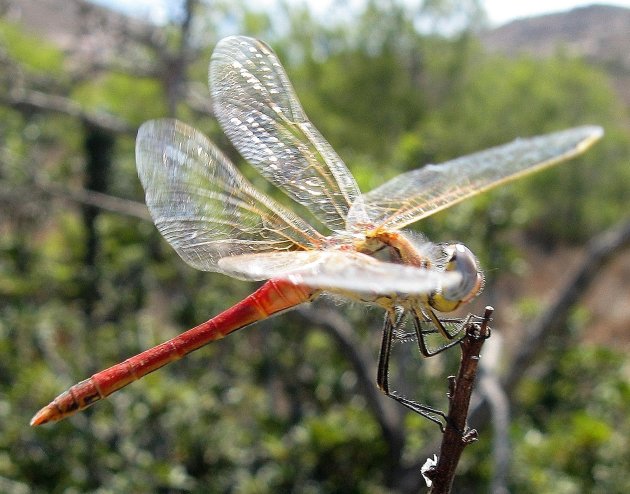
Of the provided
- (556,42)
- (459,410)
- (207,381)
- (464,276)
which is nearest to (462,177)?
(464,276)

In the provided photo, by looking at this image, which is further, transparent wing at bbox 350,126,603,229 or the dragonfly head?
transparent wing at bbox 350,126,603,229

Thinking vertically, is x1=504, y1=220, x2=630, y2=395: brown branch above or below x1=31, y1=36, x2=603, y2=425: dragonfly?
below

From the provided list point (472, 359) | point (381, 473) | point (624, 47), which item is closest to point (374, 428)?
point (381, 473)

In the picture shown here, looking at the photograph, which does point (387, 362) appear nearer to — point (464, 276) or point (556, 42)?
point (464, 276)

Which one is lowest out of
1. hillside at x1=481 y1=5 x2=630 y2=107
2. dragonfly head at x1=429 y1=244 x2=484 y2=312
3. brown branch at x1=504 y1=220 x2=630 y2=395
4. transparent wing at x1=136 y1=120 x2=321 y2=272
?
hillside at x1=481 y1=5 x2=630 y2=107

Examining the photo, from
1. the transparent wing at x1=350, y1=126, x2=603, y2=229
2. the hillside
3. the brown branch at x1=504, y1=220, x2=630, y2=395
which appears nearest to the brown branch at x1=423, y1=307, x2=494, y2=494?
the transparent wing at x1=350, y1=126, x2=603, y2=229

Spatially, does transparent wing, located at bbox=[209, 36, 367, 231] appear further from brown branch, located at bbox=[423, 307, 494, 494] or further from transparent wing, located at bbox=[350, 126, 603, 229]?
brown branch, located at bbox=[423, 307, 494, 494]

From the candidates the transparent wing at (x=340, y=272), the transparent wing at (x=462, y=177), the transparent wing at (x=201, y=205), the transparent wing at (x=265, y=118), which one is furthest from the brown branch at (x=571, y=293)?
the transparent wing at (x=340, y=272)
